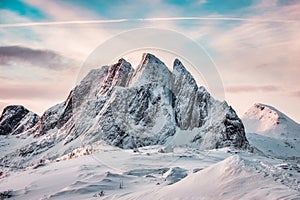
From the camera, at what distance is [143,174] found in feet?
72.7

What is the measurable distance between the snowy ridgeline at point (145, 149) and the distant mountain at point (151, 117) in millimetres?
384

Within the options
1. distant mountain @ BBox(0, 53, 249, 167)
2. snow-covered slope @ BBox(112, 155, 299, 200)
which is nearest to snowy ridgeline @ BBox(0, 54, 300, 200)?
snow-covered slope @ BBox(112, 155, 299, 200)

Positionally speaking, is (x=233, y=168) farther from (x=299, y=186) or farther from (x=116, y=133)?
(x=116, y=133)

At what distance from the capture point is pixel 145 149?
38969 mm

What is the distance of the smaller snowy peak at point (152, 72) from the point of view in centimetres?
14912

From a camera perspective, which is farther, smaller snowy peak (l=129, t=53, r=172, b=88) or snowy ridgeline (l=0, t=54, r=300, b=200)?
smaller snowy peak (l=129, t=53, r=172, b=88)

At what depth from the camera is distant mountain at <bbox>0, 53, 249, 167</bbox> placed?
134 m

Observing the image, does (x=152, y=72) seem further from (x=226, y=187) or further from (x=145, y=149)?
(x=226, y=187)

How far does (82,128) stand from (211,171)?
13781 cm

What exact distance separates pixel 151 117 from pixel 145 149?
106298 mm

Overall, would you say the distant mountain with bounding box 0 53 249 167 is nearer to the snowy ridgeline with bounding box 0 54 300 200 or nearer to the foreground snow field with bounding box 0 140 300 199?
the snowy ridgeline with bounding box 0 54 300 200

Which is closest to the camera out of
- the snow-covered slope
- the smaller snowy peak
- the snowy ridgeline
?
the snow-covered slope

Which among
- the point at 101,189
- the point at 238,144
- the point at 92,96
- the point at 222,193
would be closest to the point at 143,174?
the point at 101,189

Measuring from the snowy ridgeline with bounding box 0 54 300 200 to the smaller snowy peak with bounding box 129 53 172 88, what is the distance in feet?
1.29
